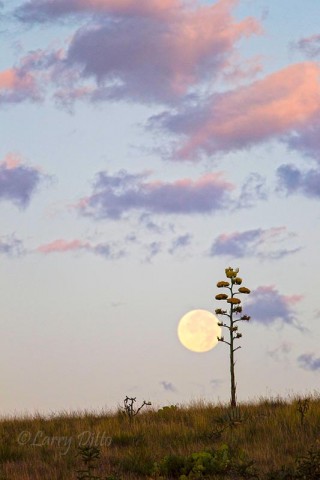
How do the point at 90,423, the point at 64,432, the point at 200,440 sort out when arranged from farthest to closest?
the point at 90,423
the point at 64,432
the point at 200,440

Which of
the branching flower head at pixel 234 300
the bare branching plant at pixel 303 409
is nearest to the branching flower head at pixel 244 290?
the branching flower head at pixel 234 300

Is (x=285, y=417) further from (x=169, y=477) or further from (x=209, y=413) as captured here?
(x=169, y=477)

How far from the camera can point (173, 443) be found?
13492 millimetres

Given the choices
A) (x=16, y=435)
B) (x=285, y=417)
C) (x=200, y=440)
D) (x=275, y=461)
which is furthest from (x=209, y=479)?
(x=16, y=435)

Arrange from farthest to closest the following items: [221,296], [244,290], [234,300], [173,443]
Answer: [244,290] < [221,296] < [234,300] < [173,443]

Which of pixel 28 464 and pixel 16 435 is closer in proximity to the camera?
pixel 28 464

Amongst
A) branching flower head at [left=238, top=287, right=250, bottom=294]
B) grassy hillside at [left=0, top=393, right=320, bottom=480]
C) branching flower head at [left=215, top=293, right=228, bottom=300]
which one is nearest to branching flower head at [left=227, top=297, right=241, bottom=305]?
branching flower head at [left=215, top=293, right=228, bottom=300]

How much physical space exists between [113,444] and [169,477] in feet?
10.3

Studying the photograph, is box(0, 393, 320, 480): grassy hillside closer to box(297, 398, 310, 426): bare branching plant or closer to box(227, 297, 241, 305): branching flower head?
box(297, 398, 310, 426): bare branching plant

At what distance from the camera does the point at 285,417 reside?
605 inches

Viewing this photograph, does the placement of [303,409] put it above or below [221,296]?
below

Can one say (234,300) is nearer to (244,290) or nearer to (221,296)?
(221,296)

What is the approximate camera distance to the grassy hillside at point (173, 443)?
10.8m

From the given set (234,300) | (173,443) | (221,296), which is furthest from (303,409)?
(173,443)
